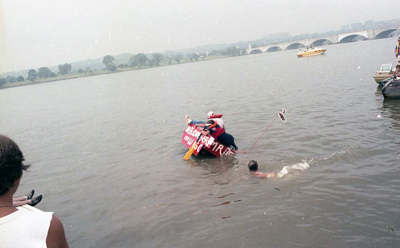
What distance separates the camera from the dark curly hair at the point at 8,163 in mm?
2336

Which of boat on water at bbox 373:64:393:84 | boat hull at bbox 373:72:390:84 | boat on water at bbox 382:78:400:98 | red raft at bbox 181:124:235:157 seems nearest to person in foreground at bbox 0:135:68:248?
red raft at bbox 181:124:235:157

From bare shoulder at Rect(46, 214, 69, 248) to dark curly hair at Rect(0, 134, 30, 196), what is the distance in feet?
1.51

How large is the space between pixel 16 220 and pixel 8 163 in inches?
17.5

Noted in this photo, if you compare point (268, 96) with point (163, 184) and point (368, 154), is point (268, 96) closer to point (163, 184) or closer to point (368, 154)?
point (368, 154)

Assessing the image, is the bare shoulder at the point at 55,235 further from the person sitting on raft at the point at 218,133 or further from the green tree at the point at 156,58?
the green tree at the point at 156,58

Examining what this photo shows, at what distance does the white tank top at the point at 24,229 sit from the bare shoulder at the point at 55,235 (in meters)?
0.03

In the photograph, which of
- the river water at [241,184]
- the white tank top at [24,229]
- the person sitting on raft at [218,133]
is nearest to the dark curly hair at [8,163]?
the white tank top at [24,229]

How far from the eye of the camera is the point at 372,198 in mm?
7719

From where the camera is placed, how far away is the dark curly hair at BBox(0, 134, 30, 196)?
7.66ft

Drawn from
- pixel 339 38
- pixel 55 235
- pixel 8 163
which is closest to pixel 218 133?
pixel 55 235

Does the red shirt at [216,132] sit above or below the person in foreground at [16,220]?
below

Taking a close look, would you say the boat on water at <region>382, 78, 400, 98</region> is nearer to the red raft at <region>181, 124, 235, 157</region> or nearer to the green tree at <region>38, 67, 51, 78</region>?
the red raft at <region>181, 124, 235, 157</region>

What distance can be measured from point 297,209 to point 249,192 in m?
1.69

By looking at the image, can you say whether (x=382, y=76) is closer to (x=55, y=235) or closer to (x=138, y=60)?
(x=55, y=235)
